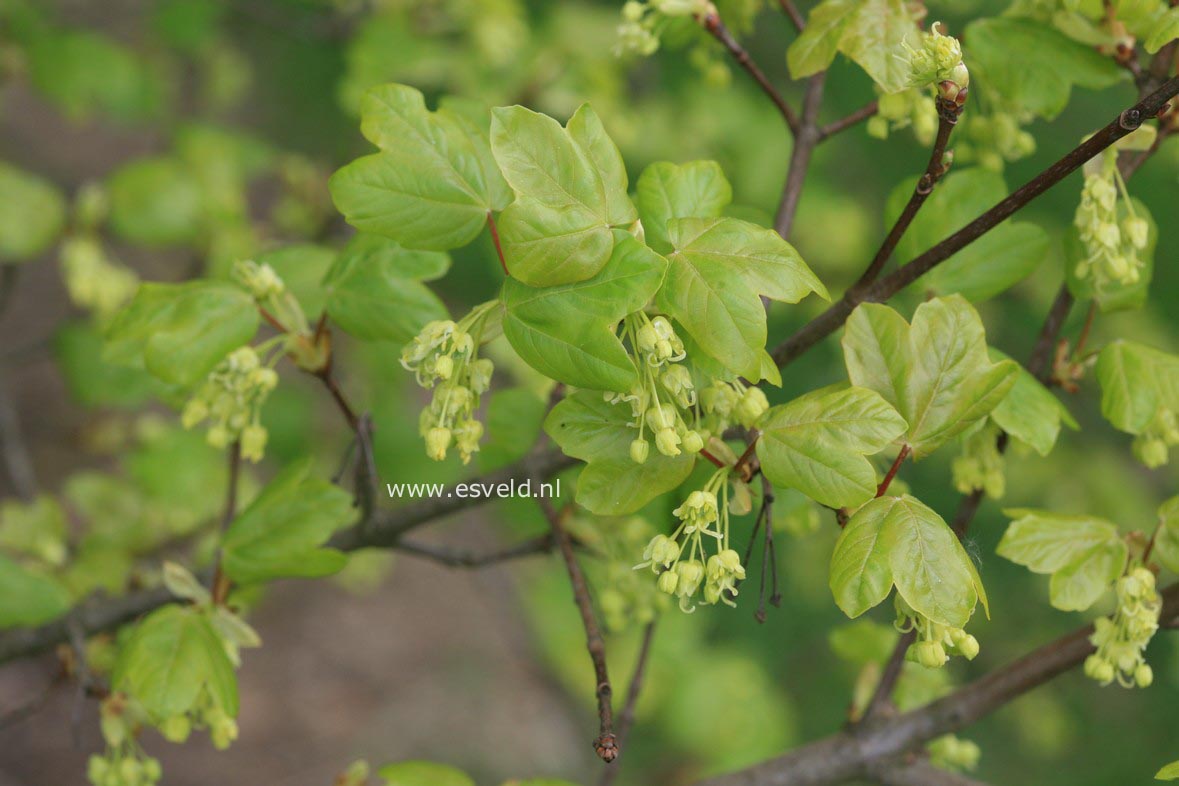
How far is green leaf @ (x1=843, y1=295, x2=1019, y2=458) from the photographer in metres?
0.85

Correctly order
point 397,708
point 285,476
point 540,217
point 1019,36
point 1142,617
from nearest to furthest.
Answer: point 540,217
point 1142,617
point 1019,36
point 285,476
point 397,708

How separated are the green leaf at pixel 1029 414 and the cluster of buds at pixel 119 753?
0.96 meters

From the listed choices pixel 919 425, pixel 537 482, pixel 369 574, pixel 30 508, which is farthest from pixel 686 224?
pixel 369 574

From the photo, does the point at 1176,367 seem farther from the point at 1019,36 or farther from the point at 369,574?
the point at 369,574

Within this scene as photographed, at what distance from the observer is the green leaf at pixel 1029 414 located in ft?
3.13

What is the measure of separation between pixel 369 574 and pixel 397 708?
62cm

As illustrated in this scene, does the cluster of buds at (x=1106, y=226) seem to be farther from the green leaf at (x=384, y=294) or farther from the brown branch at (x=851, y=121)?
the green leaf at (x=384, y=294)

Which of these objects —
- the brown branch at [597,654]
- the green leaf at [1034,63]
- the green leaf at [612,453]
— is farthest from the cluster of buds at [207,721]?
the green leaf at [1034,63]

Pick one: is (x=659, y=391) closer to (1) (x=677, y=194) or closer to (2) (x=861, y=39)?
(1) (x=677, y=194)

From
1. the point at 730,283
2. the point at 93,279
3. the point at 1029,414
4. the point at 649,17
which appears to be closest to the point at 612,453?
the point at 730,283

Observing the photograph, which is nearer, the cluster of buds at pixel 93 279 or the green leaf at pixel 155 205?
the cluster of buds at pixel 93 279

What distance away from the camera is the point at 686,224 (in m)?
0.85

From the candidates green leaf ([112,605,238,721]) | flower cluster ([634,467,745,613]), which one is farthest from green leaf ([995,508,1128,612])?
green leaf ([112,605,238,721])

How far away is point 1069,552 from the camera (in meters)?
0.99
